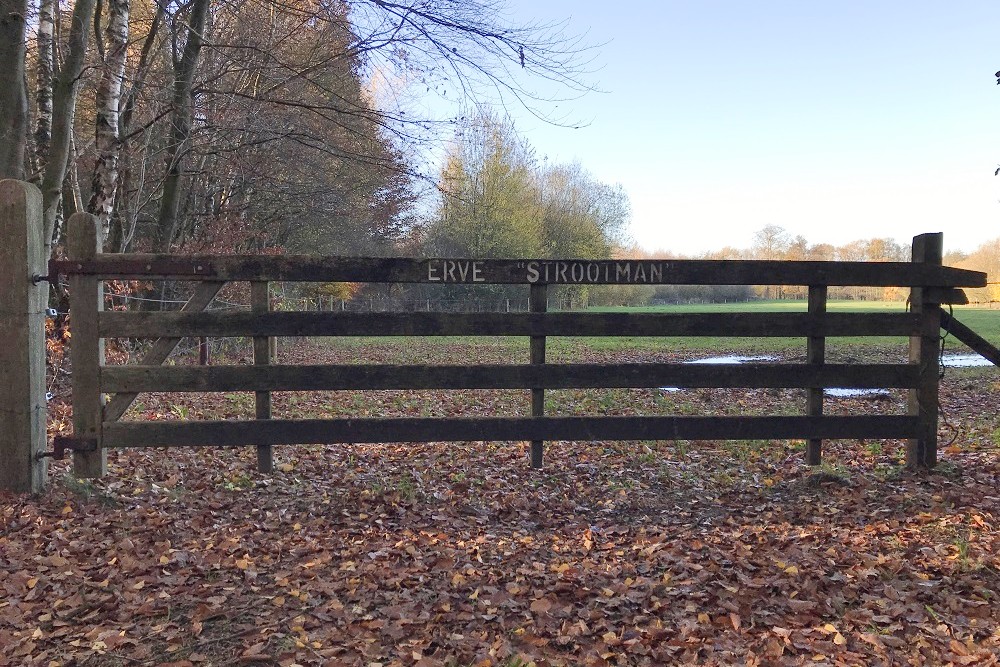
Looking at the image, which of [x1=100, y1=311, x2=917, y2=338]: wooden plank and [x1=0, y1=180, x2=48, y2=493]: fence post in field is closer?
[x1=0, y1=180, x2=48, y2=493]: fence post in field

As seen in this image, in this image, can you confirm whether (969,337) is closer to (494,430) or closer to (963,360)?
(494,430)

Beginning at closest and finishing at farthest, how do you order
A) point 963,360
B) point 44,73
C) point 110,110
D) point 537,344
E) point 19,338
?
point 19,338 → point 537,344 → point 44,73 → point 110,110 → point 963,360

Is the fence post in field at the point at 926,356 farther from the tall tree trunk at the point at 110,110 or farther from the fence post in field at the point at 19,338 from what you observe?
the tall tree trunk at the point at 110,110

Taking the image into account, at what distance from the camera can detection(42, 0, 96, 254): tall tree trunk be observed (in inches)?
320

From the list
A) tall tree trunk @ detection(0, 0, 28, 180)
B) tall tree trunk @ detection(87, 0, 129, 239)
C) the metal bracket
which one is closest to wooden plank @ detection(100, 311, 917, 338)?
the metal bracket

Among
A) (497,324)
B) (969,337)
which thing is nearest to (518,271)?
(497,324)

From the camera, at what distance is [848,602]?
12.5 ft

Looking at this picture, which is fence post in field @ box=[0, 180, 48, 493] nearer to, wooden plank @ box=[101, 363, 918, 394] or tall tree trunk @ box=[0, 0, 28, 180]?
wooden plank @ box=[101, 363, 918, 394]

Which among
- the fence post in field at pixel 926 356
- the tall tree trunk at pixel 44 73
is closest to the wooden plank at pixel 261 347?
Answer: the tall tree trunk at pixel 44 73

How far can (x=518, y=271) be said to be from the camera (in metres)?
5.86

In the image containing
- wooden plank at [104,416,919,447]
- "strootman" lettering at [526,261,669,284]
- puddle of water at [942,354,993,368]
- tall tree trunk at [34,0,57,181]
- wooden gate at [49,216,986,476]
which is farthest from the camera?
puddle of water at [942,354,993,368]

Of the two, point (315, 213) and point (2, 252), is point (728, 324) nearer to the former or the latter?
point (2, 252)

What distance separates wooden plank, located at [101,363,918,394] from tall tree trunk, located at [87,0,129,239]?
5842mm

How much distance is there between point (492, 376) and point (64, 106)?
6.32 metres
